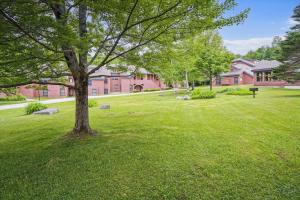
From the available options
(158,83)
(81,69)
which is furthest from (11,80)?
(158,83)

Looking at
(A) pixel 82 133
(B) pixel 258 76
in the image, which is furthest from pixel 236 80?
(A) pixel 82 133

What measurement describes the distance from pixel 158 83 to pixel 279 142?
48234 millimetres

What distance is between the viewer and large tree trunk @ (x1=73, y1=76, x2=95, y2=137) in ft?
24.1

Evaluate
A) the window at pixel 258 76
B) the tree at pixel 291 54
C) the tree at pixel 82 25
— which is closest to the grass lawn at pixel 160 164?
the tree at pixel 82 25

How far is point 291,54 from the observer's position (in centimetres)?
1892

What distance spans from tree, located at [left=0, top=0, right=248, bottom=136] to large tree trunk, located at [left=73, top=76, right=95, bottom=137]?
0.04m

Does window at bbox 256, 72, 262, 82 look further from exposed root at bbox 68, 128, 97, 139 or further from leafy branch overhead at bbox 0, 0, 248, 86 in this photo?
exposed root at bbox 68, 128, 97, 139

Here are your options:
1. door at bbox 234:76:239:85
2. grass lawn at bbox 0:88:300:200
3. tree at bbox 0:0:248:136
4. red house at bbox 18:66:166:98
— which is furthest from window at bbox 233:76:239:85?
tree at bbox 0:0:248:136

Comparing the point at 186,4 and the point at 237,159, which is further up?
the point at 186,4

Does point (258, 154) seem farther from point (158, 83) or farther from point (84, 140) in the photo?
point (158, 83)

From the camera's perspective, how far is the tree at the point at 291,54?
A: 18625mm

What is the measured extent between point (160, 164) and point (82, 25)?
4.74m

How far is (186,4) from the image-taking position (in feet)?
15.5

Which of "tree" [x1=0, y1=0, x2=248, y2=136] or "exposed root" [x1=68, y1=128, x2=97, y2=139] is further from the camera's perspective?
"exposed root" [x1=68, y1=128, x2=97, y2=139]
